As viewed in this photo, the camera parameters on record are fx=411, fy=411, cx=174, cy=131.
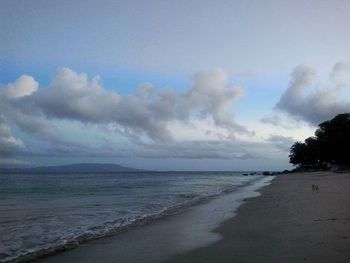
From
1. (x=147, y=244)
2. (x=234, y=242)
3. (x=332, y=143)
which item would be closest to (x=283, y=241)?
(x=234, y=242)

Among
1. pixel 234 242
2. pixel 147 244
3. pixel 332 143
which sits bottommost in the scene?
pixel 147 244

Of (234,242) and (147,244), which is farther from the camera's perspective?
(147,244)

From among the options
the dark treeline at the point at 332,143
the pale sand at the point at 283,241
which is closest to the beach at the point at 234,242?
the pale sand at the point at 283,241

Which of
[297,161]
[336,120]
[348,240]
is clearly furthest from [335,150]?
[348,240]

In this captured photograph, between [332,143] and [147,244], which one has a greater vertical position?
[332,143]

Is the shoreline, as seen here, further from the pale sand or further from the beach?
the pale sand

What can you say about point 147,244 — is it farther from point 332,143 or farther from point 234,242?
point 332,143

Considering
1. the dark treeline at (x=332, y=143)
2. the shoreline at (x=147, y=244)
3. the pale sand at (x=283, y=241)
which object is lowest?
the shoreline at (x=147, y=244)

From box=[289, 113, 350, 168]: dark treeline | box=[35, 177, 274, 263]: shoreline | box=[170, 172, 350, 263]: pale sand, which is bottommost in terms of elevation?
box=[35, 177, 274, 263]: shoreline

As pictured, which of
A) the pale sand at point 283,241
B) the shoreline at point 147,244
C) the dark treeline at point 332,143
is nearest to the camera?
the pale sand at point 283,241

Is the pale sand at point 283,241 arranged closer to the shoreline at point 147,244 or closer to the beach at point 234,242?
the beach at point 234,242

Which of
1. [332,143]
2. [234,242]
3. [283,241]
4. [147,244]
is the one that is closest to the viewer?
[283,241]

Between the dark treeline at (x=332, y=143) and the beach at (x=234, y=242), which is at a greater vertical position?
the dark treeline at (x=332, y=143)

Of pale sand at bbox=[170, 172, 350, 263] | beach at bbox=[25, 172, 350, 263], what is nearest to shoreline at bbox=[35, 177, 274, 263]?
beach at bbox=[25, 172, 350, 263]
